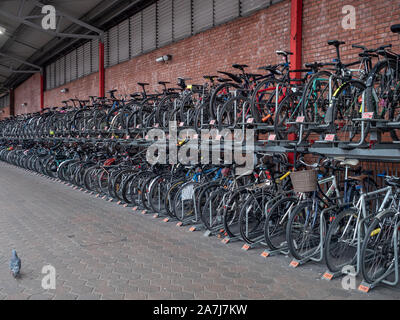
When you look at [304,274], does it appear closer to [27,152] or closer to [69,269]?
[69,269]

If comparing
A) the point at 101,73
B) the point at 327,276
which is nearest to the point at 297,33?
the point at 327,276

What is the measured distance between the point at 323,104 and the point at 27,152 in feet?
37.6

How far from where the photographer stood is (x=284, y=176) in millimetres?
4285

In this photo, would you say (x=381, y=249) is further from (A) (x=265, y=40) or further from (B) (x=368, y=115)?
(A) (x=265, y=40)

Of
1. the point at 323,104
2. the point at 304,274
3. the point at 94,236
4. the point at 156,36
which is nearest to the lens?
the point at 304,274

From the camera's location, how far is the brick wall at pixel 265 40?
5.16m

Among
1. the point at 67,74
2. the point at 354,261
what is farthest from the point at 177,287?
the point at 67,74

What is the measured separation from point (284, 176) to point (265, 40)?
3.50m

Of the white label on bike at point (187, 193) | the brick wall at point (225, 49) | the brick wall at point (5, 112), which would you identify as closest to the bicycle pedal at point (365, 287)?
the white label on bike at point (187, 193)

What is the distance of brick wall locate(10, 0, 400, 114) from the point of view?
5.16 metres

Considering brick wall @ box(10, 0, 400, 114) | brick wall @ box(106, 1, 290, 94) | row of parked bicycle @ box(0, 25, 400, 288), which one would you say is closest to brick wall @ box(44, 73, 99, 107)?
brick wall @ box(10, 0, 400, 114)

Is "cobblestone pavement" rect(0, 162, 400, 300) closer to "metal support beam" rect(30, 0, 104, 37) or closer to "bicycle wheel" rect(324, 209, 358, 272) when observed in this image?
"bicycle wheel" rect(324, 209, 358, 272)

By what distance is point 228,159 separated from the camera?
5.03 meters

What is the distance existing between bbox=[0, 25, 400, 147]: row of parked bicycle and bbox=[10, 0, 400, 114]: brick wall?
363mm
